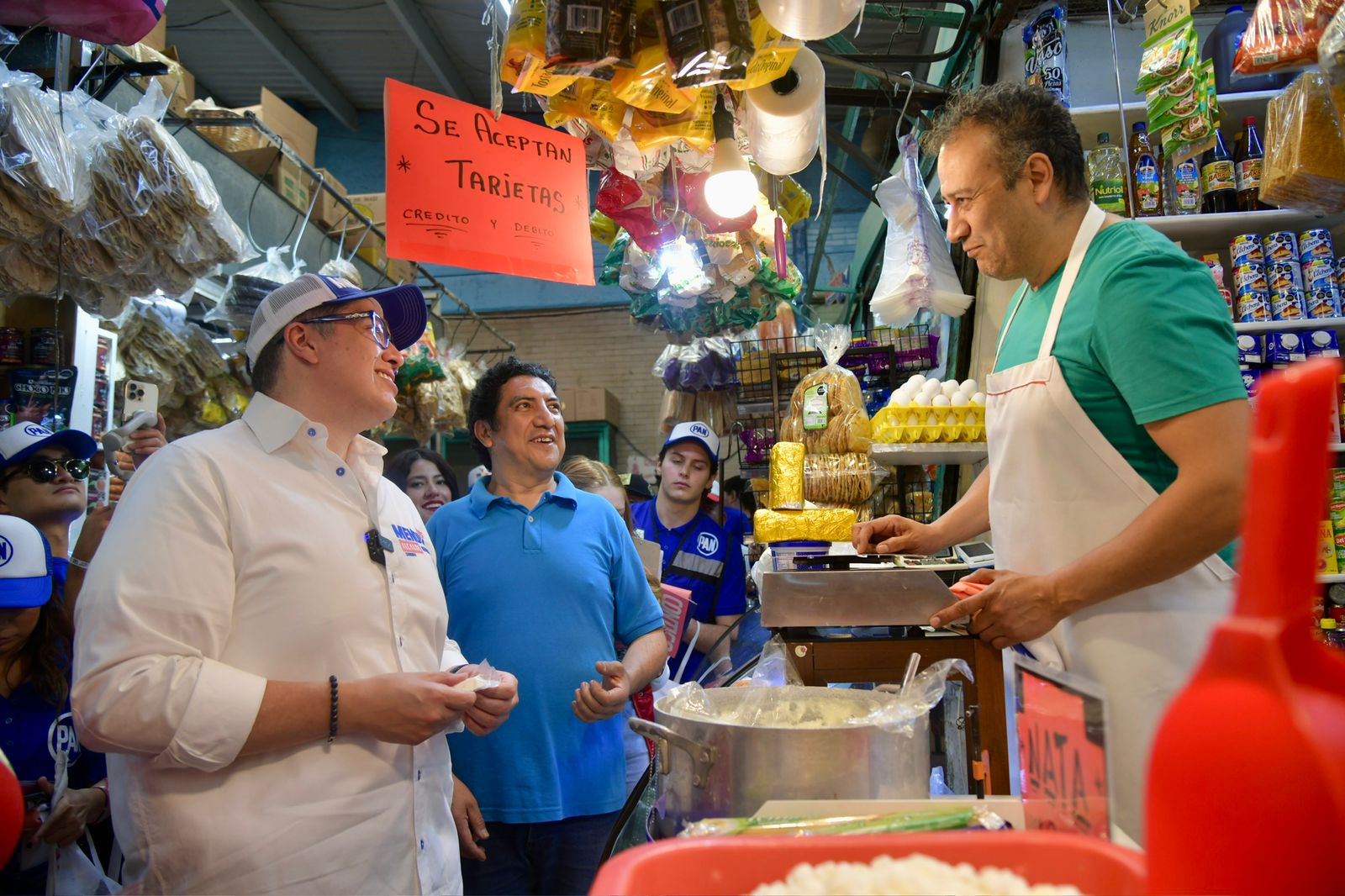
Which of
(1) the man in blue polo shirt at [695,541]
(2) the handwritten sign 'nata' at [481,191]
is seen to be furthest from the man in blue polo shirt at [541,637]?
(1) the man in blue polo shirt at [695,541]

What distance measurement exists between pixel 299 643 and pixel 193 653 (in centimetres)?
18

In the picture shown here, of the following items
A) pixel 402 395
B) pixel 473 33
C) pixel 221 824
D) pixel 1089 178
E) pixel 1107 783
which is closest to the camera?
pixel 1107 783

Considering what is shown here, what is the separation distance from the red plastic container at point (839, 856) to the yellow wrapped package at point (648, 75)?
5.25 feet

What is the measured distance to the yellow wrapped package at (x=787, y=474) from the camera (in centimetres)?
298

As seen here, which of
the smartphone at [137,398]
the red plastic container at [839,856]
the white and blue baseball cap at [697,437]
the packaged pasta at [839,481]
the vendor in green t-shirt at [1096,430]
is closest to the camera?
the red plastic container at [839,856]

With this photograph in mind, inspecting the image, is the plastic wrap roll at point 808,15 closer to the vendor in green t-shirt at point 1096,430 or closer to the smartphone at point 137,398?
the vendor in green t-shirt at point 1096,430

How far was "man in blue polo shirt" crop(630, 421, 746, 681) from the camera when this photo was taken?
14.0 feet

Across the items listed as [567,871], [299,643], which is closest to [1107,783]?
[299,643]

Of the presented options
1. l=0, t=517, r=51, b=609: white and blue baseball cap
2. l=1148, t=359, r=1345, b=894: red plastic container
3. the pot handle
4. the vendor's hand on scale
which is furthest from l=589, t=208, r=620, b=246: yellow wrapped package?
l=1148, t=359, r=1345, b=894: red plastic container

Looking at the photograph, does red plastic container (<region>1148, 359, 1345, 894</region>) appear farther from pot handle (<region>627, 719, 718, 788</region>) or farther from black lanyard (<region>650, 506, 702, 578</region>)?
black lanyard (<region>650, 506, 702, 578</region>)

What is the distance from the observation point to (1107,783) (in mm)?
679

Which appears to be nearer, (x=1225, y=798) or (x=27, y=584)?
(x=1225, y=798)

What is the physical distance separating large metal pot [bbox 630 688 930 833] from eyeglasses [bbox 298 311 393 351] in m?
1.25

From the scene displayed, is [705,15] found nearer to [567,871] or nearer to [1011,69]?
[567,871]
